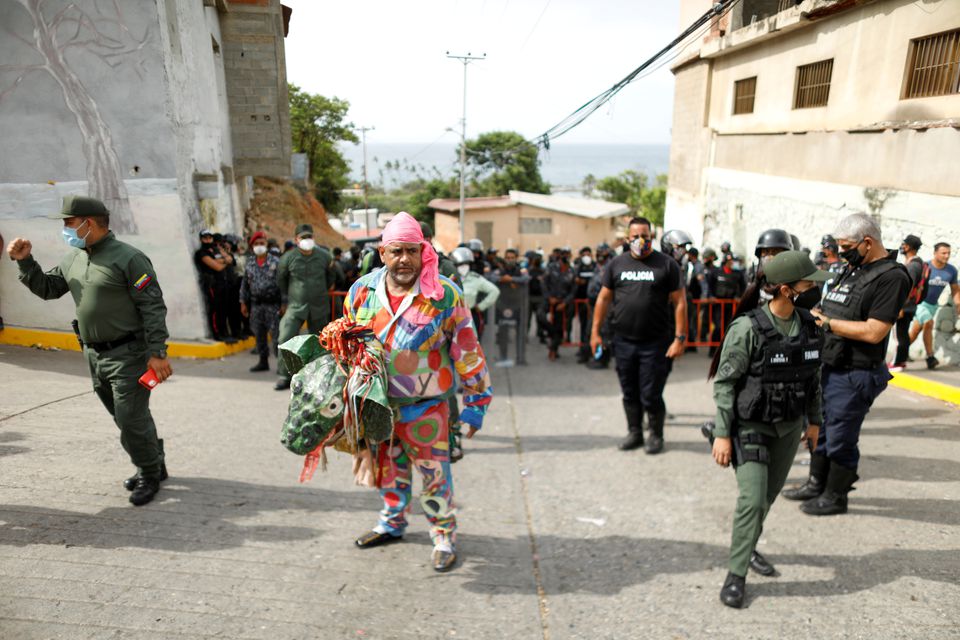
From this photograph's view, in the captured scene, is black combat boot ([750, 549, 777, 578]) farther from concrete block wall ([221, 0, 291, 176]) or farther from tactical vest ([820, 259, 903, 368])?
concrete block wall ([221, 0, 291, 176])

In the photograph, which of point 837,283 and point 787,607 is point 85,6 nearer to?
point 837,283

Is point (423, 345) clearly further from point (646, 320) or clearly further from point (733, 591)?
point (646, 320)

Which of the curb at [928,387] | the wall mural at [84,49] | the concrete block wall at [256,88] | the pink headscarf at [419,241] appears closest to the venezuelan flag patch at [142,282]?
the pink headscarf at [419,241]

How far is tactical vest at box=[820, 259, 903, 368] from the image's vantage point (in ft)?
12.5

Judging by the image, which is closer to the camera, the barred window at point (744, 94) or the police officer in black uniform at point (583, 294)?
the police officer in black uniform at point (583, 294)

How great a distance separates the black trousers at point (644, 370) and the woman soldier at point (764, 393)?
186cm

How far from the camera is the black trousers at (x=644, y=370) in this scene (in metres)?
5.18

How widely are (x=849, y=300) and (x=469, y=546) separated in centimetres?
284

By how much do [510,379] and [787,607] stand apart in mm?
5127

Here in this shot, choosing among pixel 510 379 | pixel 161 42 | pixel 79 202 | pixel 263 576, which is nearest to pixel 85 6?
pixel 161 42

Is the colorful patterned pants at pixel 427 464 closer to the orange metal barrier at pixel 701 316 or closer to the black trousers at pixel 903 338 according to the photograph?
the orange metal barrier at pixel 701 316

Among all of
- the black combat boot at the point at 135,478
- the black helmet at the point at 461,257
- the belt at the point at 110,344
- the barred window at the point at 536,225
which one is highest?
the black helmet at the point at 461,257

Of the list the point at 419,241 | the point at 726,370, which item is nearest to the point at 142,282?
the point at 419,241

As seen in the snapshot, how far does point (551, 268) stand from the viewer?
31.8 ft
